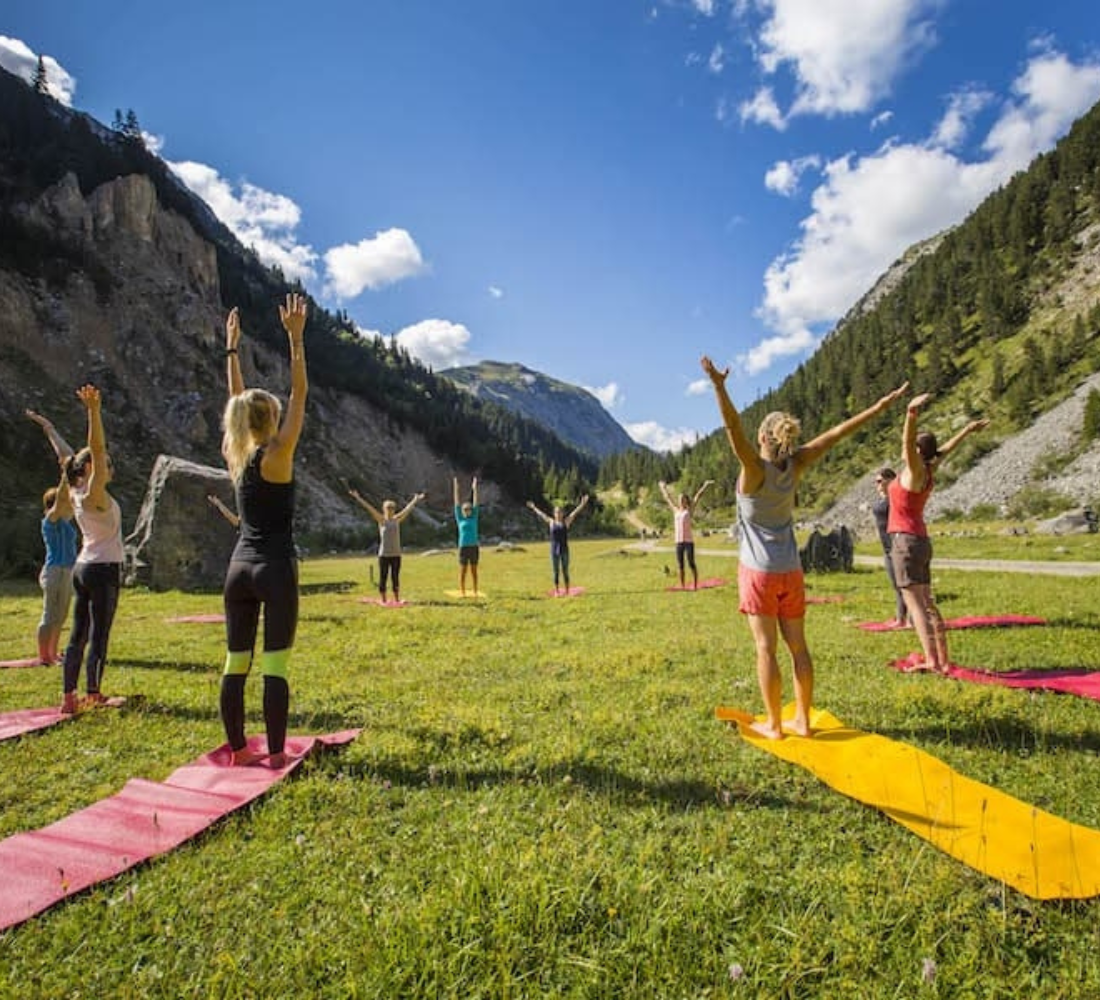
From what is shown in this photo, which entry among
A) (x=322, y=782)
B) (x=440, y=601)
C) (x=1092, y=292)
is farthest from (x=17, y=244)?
(x=1092, y=292)

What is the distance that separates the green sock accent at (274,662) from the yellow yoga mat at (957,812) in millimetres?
4229

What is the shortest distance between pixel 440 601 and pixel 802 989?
15892 mm

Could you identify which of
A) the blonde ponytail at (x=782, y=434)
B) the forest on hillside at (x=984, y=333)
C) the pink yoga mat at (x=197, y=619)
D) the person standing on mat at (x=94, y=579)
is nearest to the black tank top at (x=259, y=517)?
the person standing on mat at (x=94, y=579)

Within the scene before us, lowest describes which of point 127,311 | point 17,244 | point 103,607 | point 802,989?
point 802,989

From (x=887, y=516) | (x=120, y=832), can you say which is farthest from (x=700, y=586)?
(x=120, y=832)

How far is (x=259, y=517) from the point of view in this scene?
4.95m

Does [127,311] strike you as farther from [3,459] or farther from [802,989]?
[802,989]

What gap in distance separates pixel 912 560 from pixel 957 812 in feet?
15.7

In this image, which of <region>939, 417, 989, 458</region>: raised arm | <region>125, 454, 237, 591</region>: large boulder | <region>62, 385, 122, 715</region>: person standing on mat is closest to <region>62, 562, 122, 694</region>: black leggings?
<region>62, 385, 122, 715</region>: person standing on mat

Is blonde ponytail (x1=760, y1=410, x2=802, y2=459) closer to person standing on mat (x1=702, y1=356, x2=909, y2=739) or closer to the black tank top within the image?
person standing on mat (x1=702, y1=356, x2=909, y2=739)

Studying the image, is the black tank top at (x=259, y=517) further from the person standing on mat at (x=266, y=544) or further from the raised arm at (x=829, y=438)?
the raised arm at (x=829, y=438)

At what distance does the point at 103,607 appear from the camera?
7188mm

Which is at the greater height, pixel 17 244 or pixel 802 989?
pixel 17 244

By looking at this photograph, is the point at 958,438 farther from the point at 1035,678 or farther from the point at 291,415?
the point at 291,415
